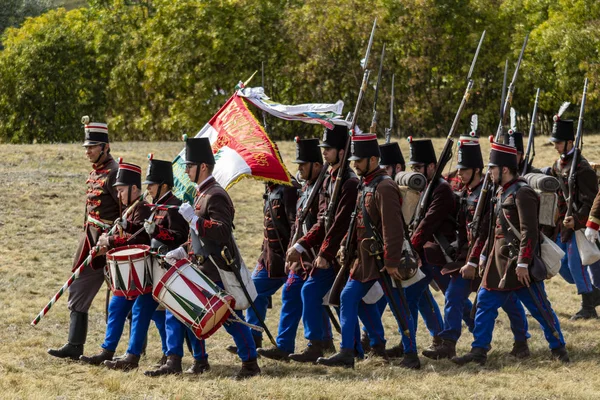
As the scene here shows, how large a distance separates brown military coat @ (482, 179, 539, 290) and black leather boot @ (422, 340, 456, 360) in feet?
2.63

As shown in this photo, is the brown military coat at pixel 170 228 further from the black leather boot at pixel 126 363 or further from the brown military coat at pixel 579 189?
the brown military coat at pixel 579 189

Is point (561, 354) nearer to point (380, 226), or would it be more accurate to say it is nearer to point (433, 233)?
point (433, 233)

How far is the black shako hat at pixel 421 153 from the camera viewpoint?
33.4 ft

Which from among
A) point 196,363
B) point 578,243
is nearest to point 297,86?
point 578,243

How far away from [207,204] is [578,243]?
5117 mm

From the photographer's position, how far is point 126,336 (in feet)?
38.2

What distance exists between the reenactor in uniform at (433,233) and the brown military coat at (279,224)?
4.04 ft

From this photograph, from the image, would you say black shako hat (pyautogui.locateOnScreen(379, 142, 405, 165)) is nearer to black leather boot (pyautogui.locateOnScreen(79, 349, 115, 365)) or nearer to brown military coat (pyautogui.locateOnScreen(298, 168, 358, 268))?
brown military coat (pyautogui.locateOnScreen(298, 168, 358, 268))

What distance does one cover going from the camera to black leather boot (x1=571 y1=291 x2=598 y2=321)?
11.8 meters

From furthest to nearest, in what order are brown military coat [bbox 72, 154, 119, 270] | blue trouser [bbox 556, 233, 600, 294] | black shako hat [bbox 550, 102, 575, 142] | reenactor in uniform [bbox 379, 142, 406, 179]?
blue trouser [bbox 556, 233, 600, 294] < black shako hat [bbox 550, 102, 575, 142] < reenactor in uniform [bbox 379, 142, 406, 179] < brown military coat [bbox 72, 154, 119, 270]

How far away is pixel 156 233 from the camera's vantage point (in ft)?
29.9

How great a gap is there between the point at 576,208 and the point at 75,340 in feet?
19.1

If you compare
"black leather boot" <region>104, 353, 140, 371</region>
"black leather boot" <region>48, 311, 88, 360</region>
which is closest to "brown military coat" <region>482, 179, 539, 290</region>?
"black leather boot" <region>104, 353, 140, 371</region>

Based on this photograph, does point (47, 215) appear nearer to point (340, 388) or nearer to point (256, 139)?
point (256, 139)
